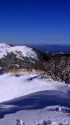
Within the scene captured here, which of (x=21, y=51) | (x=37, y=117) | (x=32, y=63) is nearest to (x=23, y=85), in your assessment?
(x=37, y=117)

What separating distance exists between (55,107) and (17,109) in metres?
0.96

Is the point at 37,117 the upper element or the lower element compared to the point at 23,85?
upper

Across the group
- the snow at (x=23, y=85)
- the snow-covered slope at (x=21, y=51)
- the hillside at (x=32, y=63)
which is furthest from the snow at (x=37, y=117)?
the snow-covered slope at (x=21, y=51)

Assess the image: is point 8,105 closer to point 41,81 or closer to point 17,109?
point 17,109

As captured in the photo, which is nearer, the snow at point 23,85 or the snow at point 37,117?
the snow at point 37,117

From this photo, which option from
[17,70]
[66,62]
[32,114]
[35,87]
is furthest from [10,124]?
[17,70]

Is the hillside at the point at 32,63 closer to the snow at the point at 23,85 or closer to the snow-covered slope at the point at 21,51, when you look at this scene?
the snow-covered slope at the point at 21,51

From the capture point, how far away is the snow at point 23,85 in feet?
39.3

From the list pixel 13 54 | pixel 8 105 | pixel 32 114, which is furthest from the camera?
pixel 13 54

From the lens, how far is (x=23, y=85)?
13047mm

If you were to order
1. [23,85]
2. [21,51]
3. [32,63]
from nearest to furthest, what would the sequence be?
[23,85] → [32,63] → [21,51]

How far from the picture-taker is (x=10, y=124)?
6.11 metres

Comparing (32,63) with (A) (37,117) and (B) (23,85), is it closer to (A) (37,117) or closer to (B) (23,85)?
(B) (23,85)

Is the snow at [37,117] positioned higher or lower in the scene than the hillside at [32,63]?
higher
